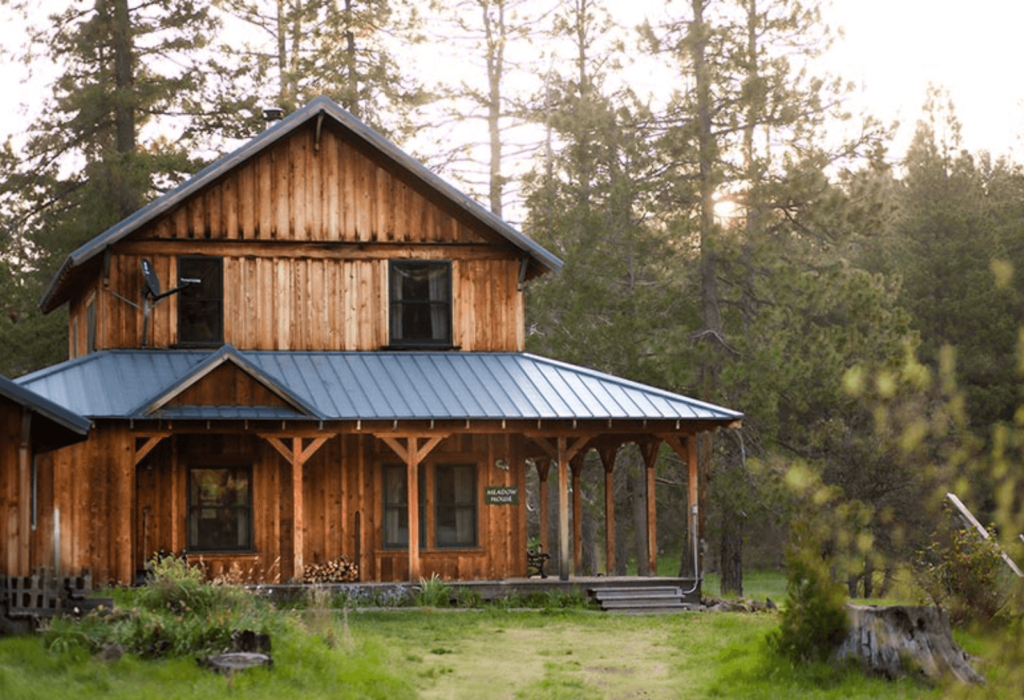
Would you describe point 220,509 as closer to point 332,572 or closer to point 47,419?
point 332,572

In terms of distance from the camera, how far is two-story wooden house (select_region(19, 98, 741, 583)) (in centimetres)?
2086

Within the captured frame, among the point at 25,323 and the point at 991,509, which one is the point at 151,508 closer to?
the point at 25,323

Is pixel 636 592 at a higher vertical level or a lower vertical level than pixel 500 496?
lower

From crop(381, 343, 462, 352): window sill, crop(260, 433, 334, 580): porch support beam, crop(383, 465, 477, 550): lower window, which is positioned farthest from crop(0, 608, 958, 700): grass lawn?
crop(381, 343, 462, 352): window sill

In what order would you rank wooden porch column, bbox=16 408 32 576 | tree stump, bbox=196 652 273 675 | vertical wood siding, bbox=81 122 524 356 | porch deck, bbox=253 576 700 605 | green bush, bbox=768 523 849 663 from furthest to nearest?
vertical wood siding, bbox=81 122 524 356 → porch deck, bbox=253 576 700 605 → wooden porch column, bbox=16 408 32 576 → green bush, bbox=768 523 849 663 → tree stump, bbox=196 652 273 675

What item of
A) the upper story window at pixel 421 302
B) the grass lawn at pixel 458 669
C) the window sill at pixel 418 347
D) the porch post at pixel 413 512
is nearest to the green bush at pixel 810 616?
the grass lawn at pixel 458 669

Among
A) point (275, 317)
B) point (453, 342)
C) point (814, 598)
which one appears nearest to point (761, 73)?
point (453, 342)

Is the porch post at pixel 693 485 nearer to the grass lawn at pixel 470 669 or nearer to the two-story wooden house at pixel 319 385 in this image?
the two-story wooden house at pixel 319 385

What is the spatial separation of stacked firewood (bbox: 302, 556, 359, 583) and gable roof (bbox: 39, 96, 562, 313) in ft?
20.0

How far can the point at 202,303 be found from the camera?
23.3 metres

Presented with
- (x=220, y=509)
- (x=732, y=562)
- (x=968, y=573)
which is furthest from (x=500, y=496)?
(x=968, y=573)

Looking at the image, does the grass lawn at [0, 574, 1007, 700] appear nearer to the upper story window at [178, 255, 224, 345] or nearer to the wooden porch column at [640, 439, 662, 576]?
the wooden porch column at [640, 439, 662, 576]

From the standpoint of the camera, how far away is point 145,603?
13938 mm

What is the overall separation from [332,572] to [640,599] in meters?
4.78
